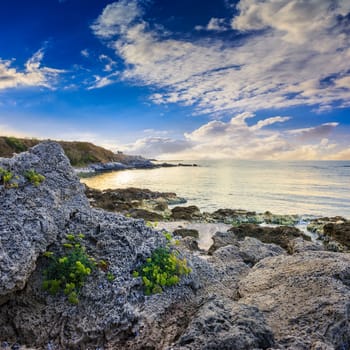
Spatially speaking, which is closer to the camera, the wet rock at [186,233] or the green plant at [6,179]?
the green plant at [6,179]

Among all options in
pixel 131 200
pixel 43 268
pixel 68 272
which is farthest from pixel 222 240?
pixel 131 200

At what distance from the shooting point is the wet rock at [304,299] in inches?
169

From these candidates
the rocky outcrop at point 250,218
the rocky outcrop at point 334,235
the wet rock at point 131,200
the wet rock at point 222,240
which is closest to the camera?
the wet rock at point 222,240

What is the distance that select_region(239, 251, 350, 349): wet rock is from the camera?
14.1 feet

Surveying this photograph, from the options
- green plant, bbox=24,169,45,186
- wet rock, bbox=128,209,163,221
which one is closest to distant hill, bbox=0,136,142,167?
wet rock, bbox=128,209,163,221

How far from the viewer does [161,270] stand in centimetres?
549

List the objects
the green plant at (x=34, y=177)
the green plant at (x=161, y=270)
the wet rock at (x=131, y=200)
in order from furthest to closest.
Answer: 1. the wet rock at (x=131, y=200)
2. the green plant at (x=34, y=177)
3. the green plant at (x=161, y=270)

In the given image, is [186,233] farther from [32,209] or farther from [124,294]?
[32,209]

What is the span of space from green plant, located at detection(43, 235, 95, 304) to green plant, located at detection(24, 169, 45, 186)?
1487mm

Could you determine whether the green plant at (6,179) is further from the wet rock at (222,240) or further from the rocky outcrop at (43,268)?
the wet rock at (222,240)

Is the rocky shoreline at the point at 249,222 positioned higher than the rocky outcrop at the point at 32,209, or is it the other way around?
the rocky outcrop at the point at 32,209

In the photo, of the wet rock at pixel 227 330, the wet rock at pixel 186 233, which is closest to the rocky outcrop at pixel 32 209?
the wet rock at pixel 227 330

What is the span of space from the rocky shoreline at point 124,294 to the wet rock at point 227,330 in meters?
0.01

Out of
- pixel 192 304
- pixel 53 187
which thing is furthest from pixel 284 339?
pixel 53 187
